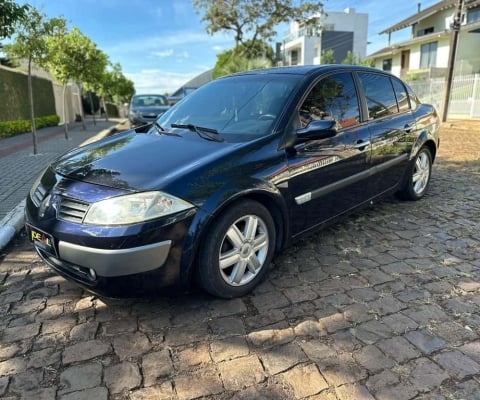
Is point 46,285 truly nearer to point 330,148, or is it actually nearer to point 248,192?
point 248,192

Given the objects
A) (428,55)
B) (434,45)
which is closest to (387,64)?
(428,55)

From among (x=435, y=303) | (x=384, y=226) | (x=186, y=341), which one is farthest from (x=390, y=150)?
(x=186, y=341)

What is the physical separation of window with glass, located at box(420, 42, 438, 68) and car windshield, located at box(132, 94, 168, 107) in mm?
22374

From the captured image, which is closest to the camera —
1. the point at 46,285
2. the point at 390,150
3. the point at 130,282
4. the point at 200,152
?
the point at 130,282

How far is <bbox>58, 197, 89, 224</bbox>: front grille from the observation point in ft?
8.04

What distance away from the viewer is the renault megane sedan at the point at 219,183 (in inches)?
94.7

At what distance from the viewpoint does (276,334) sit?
253cm

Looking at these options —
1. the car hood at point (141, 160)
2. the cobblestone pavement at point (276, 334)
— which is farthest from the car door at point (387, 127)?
the car hood at point (141, 160)

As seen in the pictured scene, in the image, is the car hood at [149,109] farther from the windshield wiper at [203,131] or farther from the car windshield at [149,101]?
the windshield wiper at [203,131]

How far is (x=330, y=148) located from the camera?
343 centimetres

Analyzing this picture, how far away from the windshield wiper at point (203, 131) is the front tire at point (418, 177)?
9.28 feet

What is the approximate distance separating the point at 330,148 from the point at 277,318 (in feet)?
5.12

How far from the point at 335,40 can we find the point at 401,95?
55.0 m

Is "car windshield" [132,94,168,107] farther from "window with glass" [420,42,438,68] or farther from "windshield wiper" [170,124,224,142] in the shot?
"window with glass" [420,42,438,68]
